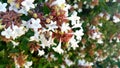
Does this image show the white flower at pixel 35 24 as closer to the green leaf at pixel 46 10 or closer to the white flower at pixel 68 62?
the green leaf at pixel 46 10

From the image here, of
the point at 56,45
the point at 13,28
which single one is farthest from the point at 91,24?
the point at 13,28

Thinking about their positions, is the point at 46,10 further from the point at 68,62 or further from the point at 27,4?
the point at 68,62

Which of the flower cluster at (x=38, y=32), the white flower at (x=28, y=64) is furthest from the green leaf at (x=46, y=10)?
the white flower at (x=28, y=64)

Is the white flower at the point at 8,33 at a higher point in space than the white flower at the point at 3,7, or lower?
lower

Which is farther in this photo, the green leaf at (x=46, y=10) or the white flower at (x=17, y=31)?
the green leaf at (x=46, y=10)

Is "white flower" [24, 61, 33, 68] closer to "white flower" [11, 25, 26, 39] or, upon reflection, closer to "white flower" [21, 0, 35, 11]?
"white flower" [11, 25, 26, 39]

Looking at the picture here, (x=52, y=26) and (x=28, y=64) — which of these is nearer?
(x=52, y=26)

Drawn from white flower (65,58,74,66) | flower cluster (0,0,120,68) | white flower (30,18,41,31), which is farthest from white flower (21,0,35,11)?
white flower (65,58,74,66)

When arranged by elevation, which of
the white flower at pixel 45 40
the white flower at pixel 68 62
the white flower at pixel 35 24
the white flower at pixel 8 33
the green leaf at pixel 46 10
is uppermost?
the white flower at pixel 68 62

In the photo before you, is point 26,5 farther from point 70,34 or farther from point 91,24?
point 91,24

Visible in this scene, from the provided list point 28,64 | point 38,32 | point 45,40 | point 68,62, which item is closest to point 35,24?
point 38,32

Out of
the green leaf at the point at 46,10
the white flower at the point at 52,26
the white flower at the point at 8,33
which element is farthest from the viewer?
the green leaf at the point at 46,10

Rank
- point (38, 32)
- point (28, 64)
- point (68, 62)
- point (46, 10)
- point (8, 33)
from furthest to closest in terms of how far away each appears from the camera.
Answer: point (68, 62) < point (28, 64) < point (46, 10) < point (38, 32) < point (8, 33)
